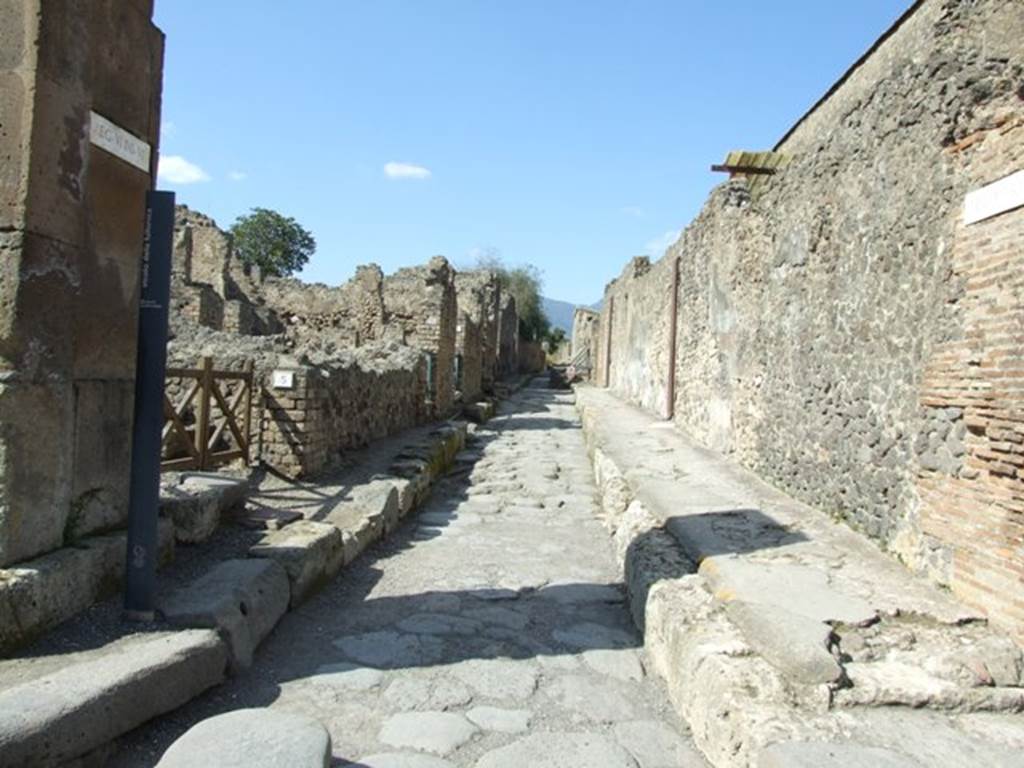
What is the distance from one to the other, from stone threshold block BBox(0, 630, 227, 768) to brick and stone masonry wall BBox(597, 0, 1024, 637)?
346 cm

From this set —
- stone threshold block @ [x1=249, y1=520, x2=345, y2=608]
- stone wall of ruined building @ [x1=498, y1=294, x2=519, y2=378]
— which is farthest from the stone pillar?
stone wall of ruined building @ [x1=498, y1=294, x2=519, y2=378]

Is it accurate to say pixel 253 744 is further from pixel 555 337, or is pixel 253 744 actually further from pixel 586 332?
pixel 555 337

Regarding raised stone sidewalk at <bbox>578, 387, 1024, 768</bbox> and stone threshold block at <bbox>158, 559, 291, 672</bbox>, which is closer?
raised stone sidewalk at <bbox>578, 387, 1024, 768</bbox>

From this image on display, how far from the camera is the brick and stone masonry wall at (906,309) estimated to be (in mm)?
3713

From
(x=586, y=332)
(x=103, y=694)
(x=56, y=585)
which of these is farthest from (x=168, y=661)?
(x=586, y=332)

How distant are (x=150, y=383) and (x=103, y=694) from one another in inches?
53.8

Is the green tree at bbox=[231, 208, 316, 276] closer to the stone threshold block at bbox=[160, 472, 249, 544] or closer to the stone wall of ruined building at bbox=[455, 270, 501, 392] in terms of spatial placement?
the stone wall of ruined building at bbox=[455, 270, 501, 392]

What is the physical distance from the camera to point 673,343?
13641mm

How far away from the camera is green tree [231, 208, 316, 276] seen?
51.6 metres

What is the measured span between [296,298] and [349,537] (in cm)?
1545

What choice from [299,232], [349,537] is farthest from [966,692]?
[299,232]

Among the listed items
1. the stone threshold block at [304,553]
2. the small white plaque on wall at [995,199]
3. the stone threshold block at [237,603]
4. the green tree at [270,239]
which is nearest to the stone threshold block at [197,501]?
the stone threshold block at [304,553]

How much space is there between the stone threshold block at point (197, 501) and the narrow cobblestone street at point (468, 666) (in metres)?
0.79

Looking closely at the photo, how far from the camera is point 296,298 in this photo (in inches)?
785
